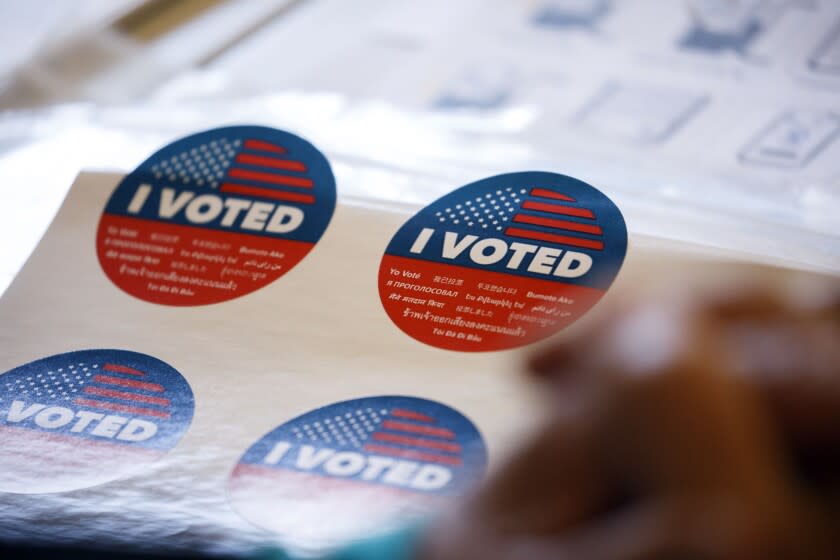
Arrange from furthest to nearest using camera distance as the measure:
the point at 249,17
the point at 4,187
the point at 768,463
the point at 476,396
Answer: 1. the point at 249,17
2. the point at 4,187
3. the point at 476,396
4. the point at 768,463

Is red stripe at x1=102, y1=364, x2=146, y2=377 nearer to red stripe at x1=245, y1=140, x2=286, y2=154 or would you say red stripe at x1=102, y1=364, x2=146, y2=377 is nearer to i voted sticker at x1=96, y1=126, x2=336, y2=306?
i voted sticker at x1=96, y1=126, x2=336, y2=306

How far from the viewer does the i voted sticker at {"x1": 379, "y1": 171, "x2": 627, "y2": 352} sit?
0.38 metres

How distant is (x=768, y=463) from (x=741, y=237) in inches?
7.2

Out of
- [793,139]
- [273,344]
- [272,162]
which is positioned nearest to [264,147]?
[272,162]

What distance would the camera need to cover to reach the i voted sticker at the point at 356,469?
0.33 meters

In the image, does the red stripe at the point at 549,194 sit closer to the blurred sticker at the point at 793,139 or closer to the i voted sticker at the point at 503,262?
the i voted sticker at the point at 503,262

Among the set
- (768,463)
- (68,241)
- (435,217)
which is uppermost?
(68,241)

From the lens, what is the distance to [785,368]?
0.30 meters

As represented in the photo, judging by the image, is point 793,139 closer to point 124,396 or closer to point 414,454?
point 414,454

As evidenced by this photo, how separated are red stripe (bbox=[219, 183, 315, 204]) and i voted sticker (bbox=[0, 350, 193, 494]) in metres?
0.11

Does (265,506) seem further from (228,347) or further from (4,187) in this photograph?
(4,187)

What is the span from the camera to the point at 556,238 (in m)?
0.40

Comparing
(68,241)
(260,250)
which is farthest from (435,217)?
(68,241)

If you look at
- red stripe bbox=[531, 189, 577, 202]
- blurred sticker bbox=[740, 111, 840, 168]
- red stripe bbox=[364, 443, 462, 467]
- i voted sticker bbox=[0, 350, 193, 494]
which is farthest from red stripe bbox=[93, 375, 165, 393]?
blurred sticker bbox=[740, 111, 840, 168]
